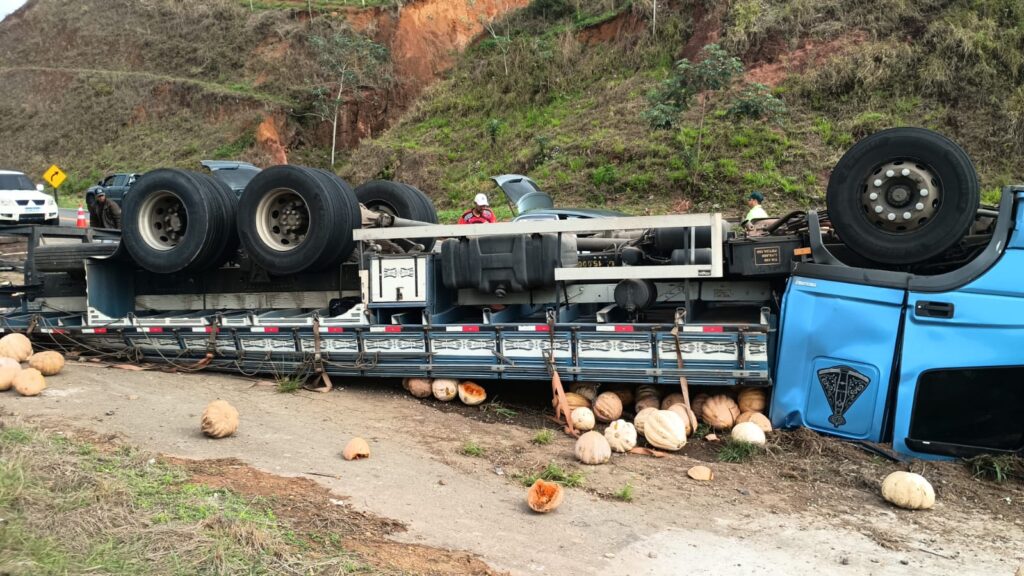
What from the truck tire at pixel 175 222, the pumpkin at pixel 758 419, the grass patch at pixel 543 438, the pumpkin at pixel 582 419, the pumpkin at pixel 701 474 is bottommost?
the pumpkin at pixel 701 474

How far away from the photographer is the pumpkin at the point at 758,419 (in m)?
6.31

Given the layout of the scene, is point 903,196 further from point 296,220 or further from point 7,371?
point 7,371

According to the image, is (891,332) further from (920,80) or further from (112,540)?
(920,80)

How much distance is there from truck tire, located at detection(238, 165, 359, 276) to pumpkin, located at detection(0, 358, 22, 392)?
227 centimetres

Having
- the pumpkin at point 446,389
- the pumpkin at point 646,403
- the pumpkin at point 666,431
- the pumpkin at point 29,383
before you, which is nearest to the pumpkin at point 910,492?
the pumpkin at point 666,431

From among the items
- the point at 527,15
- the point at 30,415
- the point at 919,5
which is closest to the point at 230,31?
the point at 527,15

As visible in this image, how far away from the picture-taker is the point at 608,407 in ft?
22.6

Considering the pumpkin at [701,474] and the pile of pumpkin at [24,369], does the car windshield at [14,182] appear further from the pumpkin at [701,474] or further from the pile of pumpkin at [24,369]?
the pumpkin at [701,474]

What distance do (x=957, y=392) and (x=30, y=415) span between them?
22.8 feet

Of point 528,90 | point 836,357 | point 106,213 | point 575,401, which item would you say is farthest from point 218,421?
point 528,90

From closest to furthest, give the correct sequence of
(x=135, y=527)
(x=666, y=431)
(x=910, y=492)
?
(x=135, y=527)
(x=910, y=492)
(x=666, y=431)

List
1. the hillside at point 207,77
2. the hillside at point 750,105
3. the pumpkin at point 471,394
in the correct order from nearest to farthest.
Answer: the pumpkin at point 471,394 < the hillside at point 750,105 < the hillside at point 207,77

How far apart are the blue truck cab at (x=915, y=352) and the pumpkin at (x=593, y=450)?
4.89 ft

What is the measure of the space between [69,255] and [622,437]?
20.8ft
